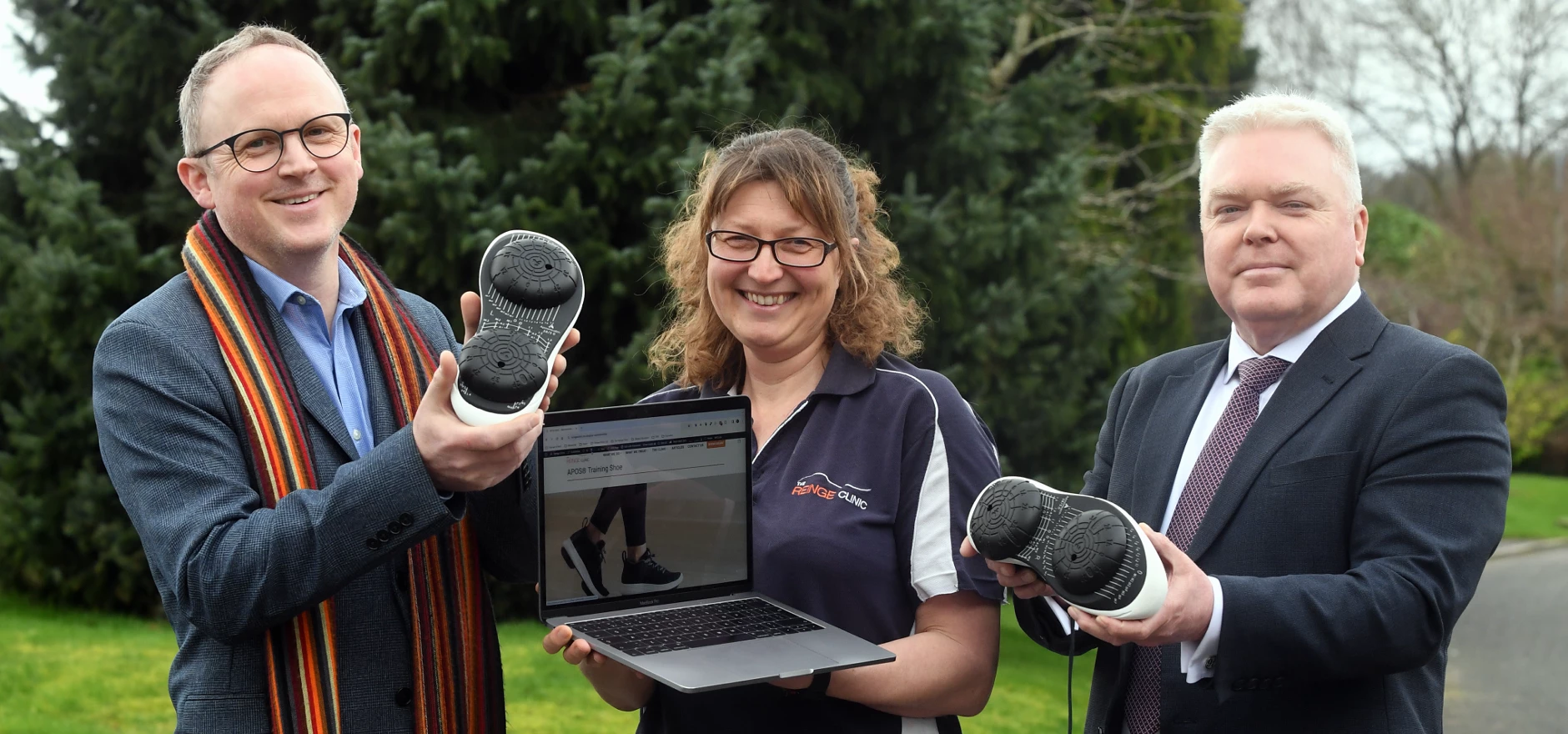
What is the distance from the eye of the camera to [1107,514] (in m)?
2.07

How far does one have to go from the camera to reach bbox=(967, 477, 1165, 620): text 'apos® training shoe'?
204 cm

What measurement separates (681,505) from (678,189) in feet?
13.4

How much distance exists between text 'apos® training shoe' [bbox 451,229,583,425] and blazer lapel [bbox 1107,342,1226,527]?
45.9 inches

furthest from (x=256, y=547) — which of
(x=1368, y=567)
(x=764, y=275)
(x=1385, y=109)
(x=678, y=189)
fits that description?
(x=1385, y=109)

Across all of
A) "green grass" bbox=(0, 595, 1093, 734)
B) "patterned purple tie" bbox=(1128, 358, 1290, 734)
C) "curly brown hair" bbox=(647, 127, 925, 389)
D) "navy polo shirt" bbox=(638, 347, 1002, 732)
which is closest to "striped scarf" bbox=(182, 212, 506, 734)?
"navy polo shirt" bbox=(638, 347, 1002, 732)

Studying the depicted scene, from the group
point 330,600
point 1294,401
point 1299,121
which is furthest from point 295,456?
point 1299,121

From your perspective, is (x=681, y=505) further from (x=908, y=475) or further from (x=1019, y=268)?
(x=1019, y=268)

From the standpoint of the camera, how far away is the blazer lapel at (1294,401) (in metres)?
2.35

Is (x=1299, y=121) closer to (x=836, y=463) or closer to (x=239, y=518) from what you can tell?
(x=836, y=463)

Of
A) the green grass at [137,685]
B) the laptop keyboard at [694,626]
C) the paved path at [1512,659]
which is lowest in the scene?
the paved path at [1512,659]

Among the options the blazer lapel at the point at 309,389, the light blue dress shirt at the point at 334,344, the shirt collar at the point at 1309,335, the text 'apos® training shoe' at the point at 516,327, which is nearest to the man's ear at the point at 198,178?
the light blue dress shirt at the point at 334,344

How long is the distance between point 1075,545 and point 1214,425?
63cm

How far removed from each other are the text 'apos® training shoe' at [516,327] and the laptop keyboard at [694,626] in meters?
0.59

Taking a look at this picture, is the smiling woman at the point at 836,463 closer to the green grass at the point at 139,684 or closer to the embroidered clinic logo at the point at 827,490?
the embroidered clinic logo at the point at 827,490
